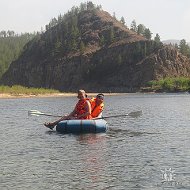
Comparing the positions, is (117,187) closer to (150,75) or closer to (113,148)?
(113,148)

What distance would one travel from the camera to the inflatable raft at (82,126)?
31203 mm

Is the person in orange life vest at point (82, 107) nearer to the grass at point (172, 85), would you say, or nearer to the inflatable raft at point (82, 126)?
the inflatable raft at point (82, 126)

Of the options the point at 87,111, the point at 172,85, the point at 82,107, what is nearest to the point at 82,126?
the point at 87,111

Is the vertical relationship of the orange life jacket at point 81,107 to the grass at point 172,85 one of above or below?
below

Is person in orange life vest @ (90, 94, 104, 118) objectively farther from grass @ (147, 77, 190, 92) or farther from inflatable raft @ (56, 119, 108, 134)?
grass @ (147, 77, 190, 92)

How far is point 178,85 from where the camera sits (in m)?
179

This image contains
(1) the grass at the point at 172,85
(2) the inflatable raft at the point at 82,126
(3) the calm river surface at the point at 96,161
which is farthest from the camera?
(1) the grass at the point at 172,85

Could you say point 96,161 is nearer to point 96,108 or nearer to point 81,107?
point 81,107

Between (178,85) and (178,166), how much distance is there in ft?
533

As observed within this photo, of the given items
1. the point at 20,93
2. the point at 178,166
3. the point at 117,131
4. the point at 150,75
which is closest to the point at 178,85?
the point at 150,75

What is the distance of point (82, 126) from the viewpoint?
31.2 meters

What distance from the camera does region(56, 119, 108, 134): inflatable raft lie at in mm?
31203

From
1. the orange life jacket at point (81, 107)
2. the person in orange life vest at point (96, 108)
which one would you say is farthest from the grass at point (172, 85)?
the orange life jacket at point (81, 107)

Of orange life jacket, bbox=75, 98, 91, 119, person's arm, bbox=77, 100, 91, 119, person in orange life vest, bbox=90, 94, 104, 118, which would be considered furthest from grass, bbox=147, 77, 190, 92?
person's arm, bbox=77, 100, 91, 119
